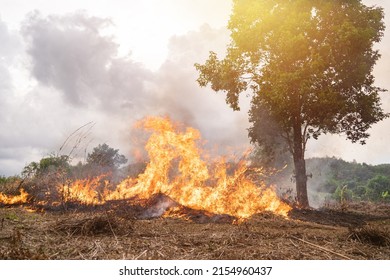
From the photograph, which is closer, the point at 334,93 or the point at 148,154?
the point at 148,154

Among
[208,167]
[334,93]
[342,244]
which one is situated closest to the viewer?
[342,244]

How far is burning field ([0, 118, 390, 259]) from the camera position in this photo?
5301mm

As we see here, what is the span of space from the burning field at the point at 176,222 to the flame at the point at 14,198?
4 cm

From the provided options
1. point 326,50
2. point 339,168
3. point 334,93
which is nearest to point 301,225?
point 334,93

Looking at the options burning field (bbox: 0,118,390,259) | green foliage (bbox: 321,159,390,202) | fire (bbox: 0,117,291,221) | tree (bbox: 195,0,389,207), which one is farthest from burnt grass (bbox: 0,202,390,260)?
green foliage (bbox: 321,159,390,202)

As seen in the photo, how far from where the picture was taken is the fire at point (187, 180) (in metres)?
11.1

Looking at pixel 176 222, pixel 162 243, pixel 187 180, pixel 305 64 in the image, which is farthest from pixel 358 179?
pixel 162 243

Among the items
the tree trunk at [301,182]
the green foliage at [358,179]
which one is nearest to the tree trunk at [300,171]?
the tree trunk at [301,182]

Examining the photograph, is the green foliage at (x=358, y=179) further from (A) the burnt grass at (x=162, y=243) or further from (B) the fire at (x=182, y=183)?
(A) the burnt grass at (x=162, y=243)

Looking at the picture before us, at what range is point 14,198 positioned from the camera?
12.5 metres
